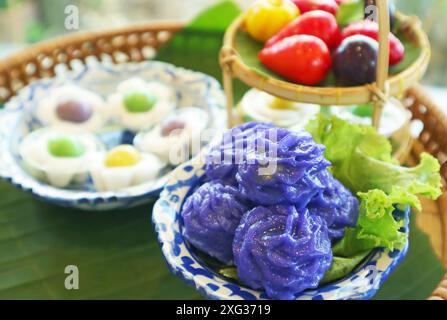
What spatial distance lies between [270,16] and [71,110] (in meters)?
0.68

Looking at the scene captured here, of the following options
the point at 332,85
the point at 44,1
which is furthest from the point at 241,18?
the point at 44,1

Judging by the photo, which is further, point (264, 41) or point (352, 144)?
point (264, 41)

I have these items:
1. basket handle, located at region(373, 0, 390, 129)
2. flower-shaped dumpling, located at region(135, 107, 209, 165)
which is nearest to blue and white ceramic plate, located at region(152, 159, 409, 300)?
basket handle, located at region(373, 0, 390, 129)

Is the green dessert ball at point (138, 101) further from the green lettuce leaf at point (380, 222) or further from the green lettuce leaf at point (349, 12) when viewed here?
the green lettuce leaf at point (380, 222)

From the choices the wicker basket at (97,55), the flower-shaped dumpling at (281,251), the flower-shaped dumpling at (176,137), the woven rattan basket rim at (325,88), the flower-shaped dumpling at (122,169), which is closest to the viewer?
the flower-shaped dumpling at (281,251)

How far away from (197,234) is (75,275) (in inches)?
16.1

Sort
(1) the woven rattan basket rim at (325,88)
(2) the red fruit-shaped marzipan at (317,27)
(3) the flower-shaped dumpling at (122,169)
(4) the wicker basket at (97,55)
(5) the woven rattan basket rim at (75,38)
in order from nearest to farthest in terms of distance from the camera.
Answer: (1) the woven rattan basket rim at (325,88) < (2) the red fruit-shaped marzipan at (317,27) < (3) the flower-shaped dumpling at (122,169) < (4) the wicker basket at (97,55) < (5) the woven rattan basket rim at (75,38)

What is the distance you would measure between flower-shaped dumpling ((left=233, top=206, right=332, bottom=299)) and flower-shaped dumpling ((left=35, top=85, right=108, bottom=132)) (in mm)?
867

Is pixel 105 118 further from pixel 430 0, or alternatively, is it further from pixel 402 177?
pixel 430 0

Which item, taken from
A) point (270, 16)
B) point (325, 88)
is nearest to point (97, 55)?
point (270, 16)

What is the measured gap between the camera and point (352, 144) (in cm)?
132

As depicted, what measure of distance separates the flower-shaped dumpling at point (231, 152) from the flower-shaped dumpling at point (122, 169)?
0.37 m

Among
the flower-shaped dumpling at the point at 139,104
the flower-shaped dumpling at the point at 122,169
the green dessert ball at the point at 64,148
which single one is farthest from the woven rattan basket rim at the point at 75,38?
the flower-shaped dumpling at the point at 122,169

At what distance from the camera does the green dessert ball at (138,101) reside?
182cm
